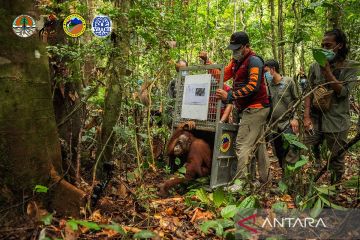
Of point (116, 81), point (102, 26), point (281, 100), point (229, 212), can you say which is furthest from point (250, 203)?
point (281, 100)

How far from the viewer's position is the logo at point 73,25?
3619mm

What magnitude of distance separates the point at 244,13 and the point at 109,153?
8.54 meters

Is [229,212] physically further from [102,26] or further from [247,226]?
[102,26]

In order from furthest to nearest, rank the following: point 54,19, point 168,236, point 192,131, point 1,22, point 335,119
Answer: point 192,131 → point 335,119 → point 54,19 → point 168,236 → point 1,22

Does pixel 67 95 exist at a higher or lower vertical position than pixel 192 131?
higher

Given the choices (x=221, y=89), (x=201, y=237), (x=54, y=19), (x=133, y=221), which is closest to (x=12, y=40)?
(x=54, y=19)

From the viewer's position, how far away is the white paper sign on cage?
15.9 ft

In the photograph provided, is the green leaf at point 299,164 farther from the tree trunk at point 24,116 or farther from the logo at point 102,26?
the logo at point 102,26

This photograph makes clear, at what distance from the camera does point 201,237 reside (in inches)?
125

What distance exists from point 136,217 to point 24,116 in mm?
1392

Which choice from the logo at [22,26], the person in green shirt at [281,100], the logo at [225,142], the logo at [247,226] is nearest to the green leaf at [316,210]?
the logo at [247,226]

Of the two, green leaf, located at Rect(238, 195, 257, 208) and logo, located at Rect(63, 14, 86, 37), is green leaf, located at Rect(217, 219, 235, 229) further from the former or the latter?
logo, located at Rect(63, 14, 86, 37)

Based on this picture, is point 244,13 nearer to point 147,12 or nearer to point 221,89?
point 221,89

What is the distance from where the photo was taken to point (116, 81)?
153 inches
